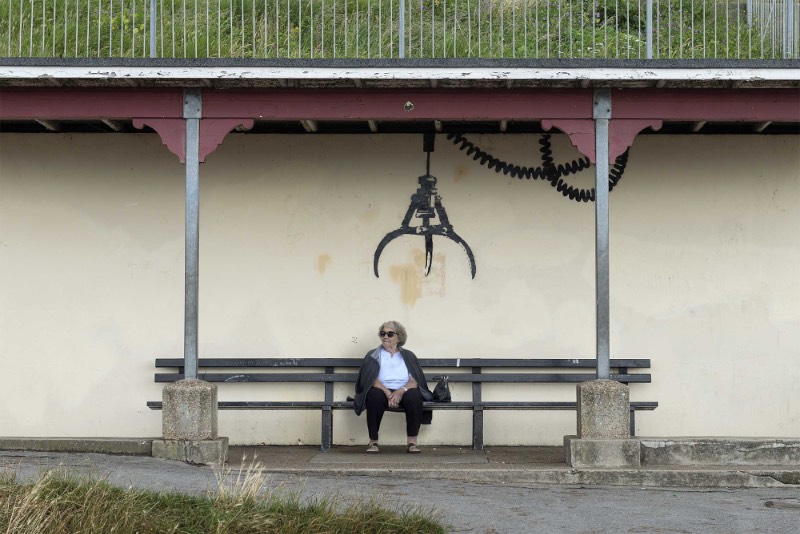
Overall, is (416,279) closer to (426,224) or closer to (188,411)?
(426,224)

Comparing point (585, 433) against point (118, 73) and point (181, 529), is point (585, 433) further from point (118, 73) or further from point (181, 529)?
point (118, 73)

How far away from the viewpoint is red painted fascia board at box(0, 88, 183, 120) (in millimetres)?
9305

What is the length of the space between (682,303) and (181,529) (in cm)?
603

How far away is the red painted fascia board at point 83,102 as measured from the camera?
366 inches

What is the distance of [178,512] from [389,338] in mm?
3915

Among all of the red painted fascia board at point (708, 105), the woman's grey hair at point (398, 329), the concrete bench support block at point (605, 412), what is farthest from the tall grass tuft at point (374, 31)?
the concrete bench support block at point (605, 412)

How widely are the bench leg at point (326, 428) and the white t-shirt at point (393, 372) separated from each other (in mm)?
609

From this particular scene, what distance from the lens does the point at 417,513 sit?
6879mm

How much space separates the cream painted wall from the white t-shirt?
603mm

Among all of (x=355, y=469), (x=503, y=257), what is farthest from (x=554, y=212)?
(x=355, y=469)

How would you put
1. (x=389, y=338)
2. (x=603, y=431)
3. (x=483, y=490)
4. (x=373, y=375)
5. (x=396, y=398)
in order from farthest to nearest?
(x=389, y=338) → (x=373, y=375) → (x=396, y=398) → (x=603, y=431) → (x=483, y=490)

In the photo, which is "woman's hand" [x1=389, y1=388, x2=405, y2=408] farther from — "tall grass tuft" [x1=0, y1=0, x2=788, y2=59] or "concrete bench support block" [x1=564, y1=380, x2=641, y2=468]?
"tall grass tuft" [x1=0, y1=0, x2=788, y2=59]

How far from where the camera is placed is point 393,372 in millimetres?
10250

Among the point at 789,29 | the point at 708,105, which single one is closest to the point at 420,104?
the point at 708,105
